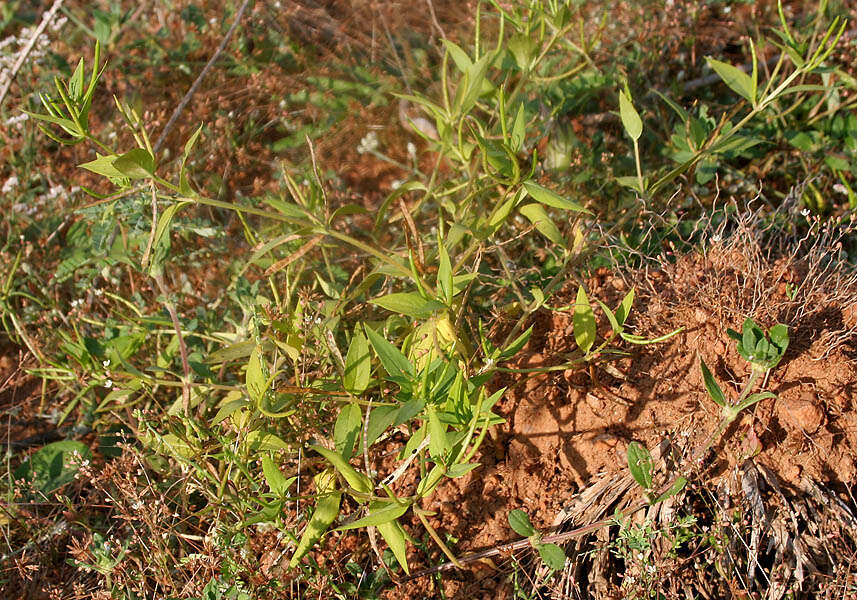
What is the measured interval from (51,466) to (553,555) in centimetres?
152

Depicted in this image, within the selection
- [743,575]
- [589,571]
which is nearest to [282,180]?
[589,571]

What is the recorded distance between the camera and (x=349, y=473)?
1597mm

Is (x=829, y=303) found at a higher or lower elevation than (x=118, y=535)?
higher

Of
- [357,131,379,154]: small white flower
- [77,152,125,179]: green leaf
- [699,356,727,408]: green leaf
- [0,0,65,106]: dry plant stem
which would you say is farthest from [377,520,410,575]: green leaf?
[0,0,65,106]: dry plant stem

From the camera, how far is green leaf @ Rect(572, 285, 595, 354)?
1.83 meters

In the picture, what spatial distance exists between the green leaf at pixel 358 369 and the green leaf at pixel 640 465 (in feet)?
1.98

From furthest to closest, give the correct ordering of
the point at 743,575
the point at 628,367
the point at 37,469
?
the point at 37,469
the point at 628,367
the point at 743,575

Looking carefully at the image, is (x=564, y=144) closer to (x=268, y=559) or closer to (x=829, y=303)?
(x=829, y=303)

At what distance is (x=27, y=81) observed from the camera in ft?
10.3

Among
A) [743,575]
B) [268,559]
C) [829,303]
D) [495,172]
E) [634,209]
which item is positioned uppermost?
[495,172]

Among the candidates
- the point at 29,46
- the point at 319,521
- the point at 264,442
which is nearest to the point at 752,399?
the point at 319,521

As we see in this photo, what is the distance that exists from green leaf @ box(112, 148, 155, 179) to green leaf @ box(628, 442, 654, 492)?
1.21 metres

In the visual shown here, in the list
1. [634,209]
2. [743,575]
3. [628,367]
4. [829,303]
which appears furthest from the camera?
[634,209]

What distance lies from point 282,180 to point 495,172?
41.3 inches
